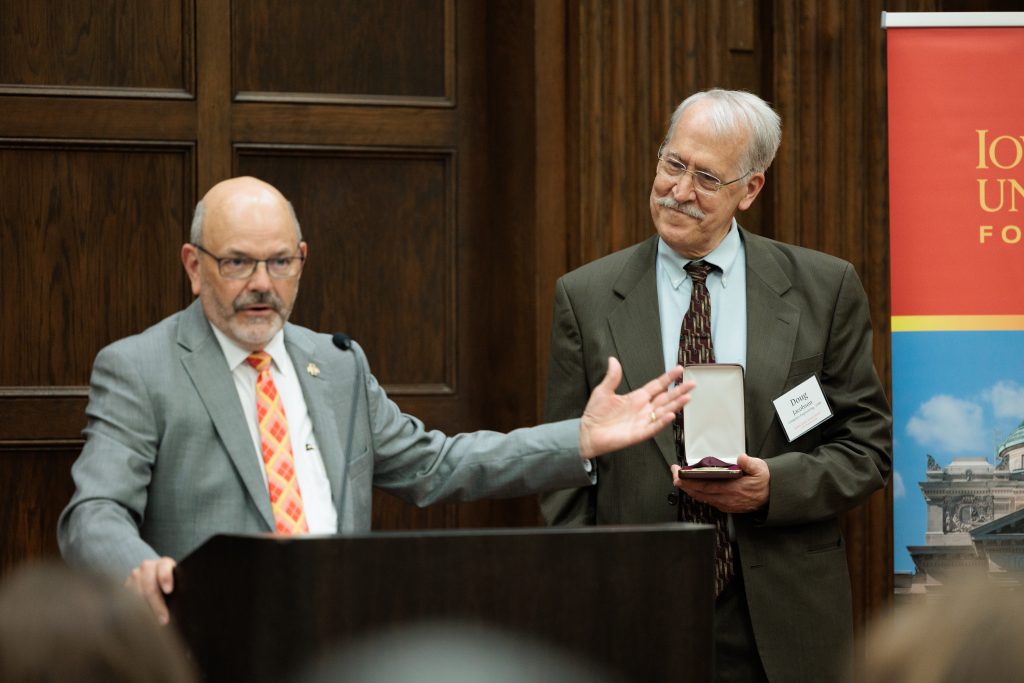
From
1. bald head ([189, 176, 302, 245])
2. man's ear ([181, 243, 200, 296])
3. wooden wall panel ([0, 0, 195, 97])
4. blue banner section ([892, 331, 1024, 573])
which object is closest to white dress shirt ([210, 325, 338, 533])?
man's ear ([181, 243, 200, 296])

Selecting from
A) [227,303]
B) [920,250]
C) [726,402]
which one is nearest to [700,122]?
[726,402]

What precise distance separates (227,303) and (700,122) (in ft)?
3.96

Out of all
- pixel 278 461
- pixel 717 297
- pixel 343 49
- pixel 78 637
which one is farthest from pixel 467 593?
pixel 343 49

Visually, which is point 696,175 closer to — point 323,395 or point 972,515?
point 323,395

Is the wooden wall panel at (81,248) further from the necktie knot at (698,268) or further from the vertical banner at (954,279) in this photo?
the vertical banner at (954,279)

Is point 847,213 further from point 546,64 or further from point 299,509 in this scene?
point 299,509

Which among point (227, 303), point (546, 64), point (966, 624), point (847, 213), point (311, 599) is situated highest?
point (546, 64)

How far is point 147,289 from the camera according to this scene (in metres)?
4.03

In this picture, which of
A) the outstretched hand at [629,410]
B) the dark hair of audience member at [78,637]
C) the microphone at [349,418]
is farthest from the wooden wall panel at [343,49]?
the dark hair of audience member at [78,637]

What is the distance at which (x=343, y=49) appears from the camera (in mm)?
4156

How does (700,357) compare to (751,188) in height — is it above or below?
below

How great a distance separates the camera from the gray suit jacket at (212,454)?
2432 millimetres

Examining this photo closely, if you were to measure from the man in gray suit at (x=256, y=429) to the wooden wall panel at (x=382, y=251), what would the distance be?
4.33 ft

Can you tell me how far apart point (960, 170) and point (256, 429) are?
215 cm
